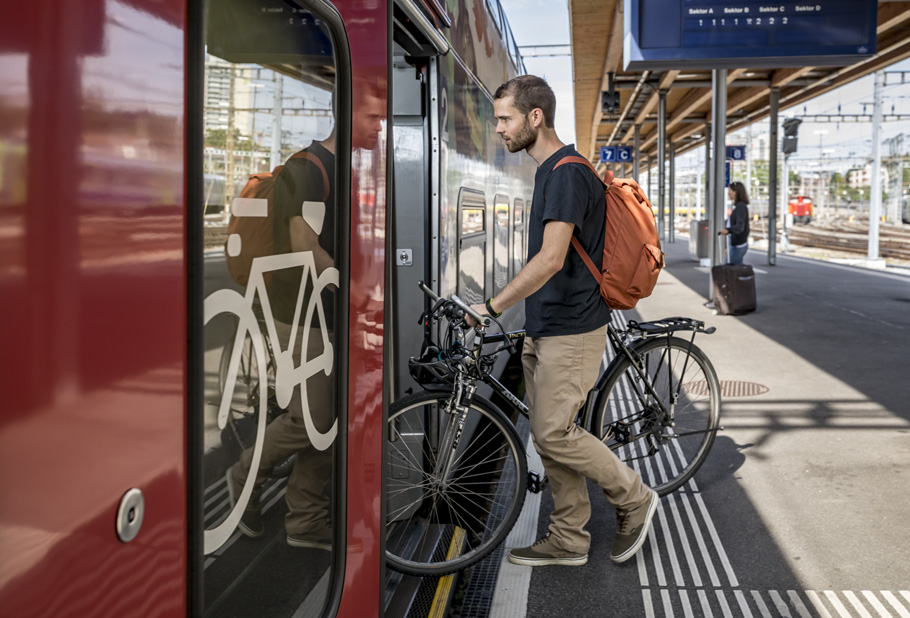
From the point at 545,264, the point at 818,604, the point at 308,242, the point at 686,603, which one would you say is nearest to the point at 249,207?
the point at 308,242

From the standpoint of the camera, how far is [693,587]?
3602 mm

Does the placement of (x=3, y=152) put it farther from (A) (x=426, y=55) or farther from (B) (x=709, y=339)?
(B) (x=709, y=339)

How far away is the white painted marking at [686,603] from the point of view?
3361 millimetres

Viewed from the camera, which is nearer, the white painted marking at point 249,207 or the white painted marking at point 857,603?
the white painted marking at point 249,207

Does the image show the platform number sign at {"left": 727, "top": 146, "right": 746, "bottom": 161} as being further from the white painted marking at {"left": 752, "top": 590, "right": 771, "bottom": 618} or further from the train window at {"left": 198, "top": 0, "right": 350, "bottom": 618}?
the train window at {"left": 198, "top": 0, "right": 350, "bottom": 618}

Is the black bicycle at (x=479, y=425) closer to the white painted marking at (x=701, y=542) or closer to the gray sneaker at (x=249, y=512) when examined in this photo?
the white painted marking at (x=701, y=542)

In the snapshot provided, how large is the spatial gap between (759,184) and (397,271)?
111406 mm

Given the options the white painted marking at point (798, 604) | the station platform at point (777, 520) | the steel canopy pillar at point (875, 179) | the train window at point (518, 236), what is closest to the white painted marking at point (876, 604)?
the station platform at point (777, 520)

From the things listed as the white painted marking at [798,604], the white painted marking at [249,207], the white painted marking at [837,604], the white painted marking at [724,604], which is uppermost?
the white painted marking at [249,207]

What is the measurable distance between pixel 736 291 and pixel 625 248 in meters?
8.80

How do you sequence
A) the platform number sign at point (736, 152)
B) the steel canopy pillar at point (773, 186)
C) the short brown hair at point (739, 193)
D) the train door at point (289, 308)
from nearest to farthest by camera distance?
the train door at point (289, 308) < the short brown hair at point (739, 193) < the steel canopy pillar at point (773, 186) < the platform number sign at point (736, 152)

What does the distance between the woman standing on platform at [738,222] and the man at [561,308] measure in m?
10.4

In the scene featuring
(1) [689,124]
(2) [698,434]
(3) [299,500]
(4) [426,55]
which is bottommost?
(2) [698,434]

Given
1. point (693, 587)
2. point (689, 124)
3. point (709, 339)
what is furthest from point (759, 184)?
point (693, 587)
